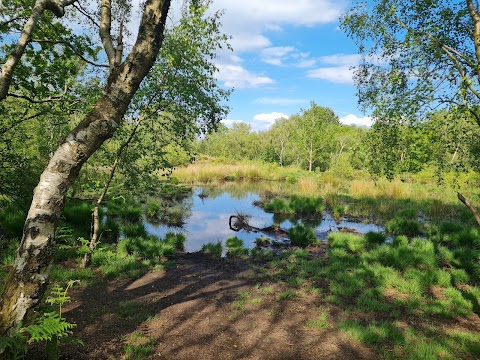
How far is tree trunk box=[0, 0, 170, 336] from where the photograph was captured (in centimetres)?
267

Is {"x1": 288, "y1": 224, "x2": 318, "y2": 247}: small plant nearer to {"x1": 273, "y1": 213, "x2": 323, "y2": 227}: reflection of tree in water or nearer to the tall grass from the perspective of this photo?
{"x1": 273, "y1": 213, "x2": 323, "y2": 227}: reflection of tree in water

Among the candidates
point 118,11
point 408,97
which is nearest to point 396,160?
point 408,97

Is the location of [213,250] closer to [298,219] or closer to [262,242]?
[262,242]

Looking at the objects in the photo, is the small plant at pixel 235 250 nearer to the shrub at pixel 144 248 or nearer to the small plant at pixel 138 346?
the shrub at pixel 144 248

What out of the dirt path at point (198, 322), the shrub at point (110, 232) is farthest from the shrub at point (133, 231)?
the dirt path at point (198, 322)

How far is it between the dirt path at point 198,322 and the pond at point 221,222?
14.1 ft

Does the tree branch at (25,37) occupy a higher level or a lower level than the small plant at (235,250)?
higher

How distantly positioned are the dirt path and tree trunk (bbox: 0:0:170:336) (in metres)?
1.17

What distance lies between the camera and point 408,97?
6020mm

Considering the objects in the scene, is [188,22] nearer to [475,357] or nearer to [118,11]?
[118,11]

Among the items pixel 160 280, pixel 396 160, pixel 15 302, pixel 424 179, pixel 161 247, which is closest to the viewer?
pixel 15 302

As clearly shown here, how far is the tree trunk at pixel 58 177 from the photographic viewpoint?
8.77ft

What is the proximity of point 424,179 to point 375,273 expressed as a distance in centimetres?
2917

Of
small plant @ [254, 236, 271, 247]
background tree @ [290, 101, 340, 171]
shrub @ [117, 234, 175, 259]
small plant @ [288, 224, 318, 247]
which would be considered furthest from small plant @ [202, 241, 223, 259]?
background tree @ [290, 101, 340, 171]
